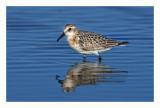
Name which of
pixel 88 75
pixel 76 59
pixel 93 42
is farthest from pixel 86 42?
pixel 88 75

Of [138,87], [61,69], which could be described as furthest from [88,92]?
[61,69]

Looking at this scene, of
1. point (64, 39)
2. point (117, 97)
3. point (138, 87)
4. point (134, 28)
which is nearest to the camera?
point (117, 97)

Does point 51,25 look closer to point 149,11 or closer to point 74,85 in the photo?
point 149,11

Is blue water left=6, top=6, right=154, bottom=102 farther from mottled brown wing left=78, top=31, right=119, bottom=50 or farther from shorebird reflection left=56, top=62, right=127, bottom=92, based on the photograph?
mottled brown wing left=78, top=31, right=119, bottom=50

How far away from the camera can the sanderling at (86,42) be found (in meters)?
13.8

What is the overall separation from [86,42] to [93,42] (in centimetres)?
28

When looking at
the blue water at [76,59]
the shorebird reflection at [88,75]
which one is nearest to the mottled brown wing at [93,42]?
the blue water at [76,59]

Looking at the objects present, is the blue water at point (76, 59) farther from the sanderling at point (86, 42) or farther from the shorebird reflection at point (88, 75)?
the sanderling at point (86, 42)

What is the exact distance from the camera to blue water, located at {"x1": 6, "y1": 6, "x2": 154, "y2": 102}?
1031 centimetres

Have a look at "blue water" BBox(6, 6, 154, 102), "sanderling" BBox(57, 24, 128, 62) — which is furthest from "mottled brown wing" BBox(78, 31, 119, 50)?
"blue water" BBox(6, 6, 154, 102)

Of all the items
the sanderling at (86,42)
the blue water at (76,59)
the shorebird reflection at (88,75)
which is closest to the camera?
the blue water at (76,59)

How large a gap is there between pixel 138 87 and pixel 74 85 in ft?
5.71

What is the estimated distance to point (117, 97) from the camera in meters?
9.93

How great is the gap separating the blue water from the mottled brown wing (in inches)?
17.1
